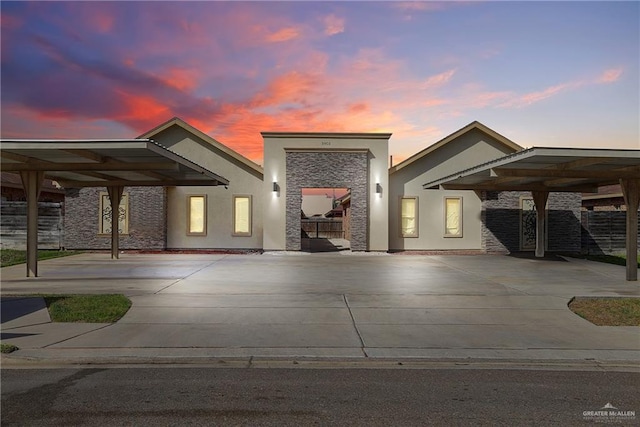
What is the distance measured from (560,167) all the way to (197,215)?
1742 centimetres

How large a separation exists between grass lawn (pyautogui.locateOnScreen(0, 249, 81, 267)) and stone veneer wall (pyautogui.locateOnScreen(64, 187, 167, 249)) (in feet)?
3.52

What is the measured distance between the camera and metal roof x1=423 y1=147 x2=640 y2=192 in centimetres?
1319

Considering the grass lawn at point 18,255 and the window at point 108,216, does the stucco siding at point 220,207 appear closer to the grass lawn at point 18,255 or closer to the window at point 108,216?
A: the window at point 108,216

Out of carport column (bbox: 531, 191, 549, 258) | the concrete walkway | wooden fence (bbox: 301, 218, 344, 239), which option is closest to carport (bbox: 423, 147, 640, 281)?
the concrete walkway

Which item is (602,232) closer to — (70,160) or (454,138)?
(454,138)

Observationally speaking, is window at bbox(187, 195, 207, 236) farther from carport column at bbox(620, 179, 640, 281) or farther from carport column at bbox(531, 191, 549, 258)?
carport column at bbox(620, 179, 640, 281)

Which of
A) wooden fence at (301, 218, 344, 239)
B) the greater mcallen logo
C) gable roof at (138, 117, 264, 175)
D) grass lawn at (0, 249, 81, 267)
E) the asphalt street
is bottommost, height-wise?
the greater mcallen logo

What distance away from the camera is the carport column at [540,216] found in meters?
22.2

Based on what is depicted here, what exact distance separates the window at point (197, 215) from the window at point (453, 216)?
13.0m

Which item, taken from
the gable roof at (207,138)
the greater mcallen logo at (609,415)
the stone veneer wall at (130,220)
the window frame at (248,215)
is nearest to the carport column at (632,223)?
the greater mcallen logo at (609,415)

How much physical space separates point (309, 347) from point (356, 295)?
4.41m

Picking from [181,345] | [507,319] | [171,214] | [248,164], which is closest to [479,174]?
[507,319]

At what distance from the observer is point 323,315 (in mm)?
9367

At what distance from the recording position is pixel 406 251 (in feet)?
79.6
